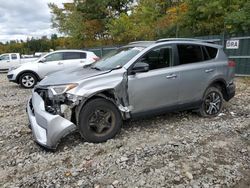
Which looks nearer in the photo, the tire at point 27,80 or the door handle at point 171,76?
the door handle at point 171,76

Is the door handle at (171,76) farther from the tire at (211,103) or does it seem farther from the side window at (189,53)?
the tire at (211,103)

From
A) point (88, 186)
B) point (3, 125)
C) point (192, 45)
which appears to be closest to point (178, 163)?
point (88, 186)

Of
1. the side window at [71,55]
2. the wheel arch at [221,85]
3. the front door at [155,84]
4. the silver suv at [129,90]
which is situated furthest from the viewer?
the side window at [71,55]

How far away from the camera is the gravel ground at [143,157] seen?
3398 millimetres

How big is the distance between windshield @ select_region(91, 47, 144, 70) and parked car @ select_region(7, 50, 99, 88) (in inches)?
223

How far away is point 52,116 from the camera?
405cm

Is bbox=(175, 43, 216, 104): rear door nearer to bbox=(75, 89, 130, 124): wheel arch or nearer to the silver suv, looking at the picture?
the silver suv

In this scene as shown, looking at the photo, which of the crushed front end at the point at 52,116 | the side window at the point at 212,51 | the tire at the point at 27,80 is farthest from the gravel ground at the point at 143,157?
the tire at the point at 27,80

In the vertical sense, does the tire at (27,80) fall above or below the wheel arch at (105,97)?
below

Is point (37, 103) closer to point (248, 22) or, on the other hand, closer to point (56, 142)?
point (56, 142)

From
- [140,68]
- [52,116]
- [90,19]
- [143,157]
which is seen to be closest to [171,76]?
[140,68]

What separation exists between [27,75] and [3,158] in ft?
24.3

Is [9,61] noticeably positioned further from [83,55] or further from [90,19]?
[83,55]

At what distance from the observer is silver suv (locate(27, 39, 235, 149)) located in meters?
4.23
